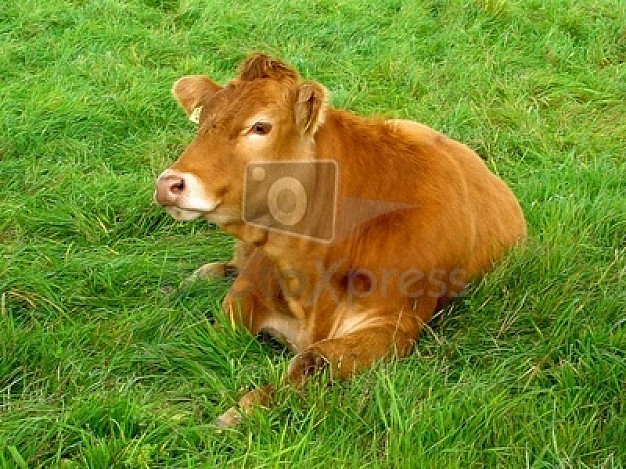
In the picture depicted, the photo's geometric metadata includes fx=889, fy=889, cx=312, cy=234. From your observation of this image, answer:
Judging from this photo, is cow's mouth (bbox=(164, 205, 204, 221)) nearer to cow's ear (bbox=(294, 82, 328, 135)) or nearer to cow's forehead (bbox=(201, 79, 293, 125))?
cow's forehead (bbox=(201, 79, 293, 125))

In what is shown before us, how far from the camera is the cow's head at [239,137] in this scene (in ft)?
10.2

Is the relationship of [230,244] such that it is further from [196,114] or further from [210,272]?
[196,114]

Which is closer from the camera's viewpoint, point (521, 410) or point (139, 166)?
point (521, 410)

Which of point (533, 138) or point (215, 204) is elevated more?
point (215, 204)

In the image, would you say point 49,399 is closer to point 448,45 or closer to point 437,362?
point 437,362

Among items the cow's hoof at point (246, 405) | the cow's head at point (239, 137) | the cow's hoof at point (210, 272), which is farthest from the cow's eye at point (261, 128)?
the cow's hoof at point (210, 272)

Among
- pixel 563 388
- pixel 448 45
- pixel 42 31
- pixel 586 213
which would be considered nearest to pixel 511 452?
pixel 563 388

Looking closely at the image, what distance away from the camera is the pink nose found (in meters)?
3.02

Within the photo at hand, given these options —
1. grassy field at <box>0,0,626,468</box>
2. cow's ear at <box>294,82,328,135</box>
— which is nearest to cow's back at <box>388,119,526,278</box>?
grassy field at <box>0,0,626,468</box>

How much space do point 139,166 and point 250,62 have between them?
84.1 inches

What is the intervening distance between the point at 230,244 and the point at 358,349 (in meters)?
1.50

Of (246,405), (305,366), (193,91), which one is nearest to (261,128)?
(193,91)

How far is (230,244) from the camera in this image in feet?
14.9

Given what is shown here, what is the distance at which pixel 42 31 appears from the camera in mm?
6801
